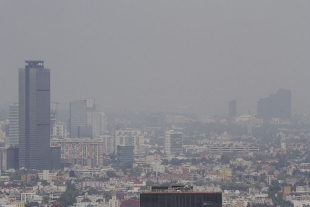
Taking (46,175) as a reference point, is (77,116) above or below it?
above

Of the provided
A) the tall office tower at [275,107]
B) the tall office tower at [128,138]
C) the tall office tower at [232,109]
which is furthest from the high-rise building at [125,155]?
the tall office tower at [275,107]

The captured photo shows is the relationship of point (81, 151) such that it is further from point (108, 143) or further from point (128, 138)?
point (128, 138)

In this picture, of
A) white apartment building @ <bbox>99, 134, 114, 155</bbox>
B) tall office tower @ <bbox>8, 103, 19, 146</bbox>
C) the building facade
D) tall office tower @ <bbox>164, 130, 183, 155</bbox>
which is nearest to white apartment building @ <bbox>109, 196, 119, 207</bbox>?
the building facade

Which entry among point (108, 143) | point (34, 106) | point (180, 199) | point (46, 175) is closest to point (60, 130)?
point (108, 143)

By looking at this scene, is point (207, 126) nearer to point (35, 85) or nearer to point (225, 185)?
point (35, 85)

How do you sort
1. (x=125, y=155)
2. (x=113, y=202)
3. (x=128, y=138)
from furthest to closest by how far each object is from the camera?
(x=128, y=138)
(x=125, y=155)
(x=113, y=202)

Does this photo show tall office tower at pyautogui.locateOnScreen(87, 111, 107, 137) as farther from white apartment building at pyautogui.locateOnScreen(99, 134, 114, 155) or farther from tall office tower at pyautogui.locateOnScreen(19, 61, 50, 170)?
tall office tower at pyautogui.locateOnScreen(19, 61, 50, 170)

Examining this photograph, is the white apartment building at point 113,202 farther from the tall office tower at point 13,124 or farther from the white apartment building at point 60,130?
the white apartment building at point 60,130
